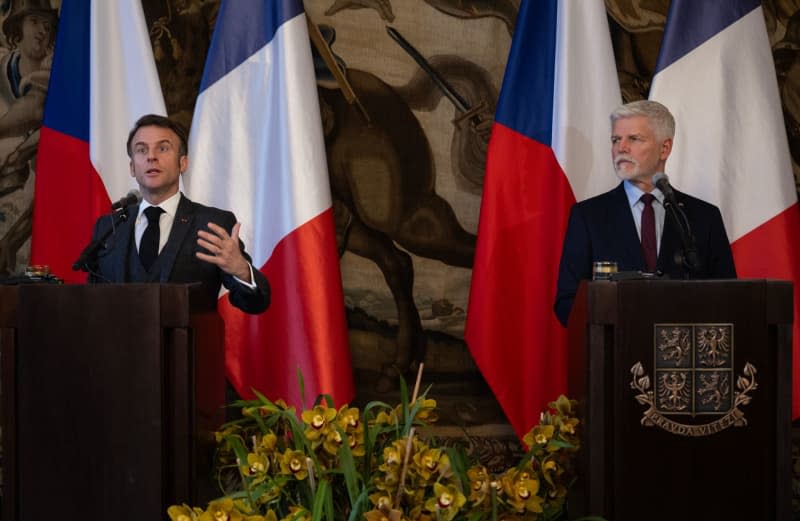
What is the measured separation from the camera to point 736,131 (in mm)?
3850

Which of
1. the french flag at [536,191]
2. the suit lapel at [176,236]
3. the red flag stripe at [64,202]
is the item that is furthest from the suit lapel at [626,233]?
the red flag stripe at [64,202]

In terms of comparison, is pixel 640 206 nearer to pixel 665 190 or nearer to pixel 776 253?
pixel 665 190

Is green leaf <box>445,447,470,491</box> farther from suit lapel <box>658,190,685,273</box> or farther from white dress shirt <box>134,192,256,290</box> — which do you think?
white dress shirt <box>134,192,256,290</box>

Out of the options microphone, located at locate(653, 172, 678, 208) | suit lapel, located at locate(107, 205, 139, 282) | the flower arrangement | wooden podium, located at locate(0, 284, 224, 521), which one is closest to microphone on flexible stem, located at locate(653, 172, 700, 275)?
microphone, located at locate(653, 172, 678, 208)

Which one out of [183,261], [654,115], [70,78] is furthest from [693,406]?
[70,78]

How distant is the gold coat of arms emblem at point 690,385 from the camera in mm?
2270

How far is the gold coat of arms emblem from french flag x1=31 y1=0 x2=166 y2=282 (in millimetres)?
2494

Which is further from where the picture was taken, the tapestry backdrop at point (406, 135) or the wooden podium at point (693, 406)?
the tapestry backdrop at point (406, 135)

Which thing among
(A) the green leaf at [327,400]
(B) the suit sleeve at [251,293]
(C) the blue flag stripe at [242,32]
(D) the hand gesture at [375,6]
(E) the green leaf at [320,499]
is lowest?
(E) the green leaf at [320,499]

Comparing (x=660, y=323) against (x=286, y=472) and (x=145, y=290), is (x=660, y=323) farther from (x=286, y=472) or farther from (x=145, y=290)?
(x=145, y=290)

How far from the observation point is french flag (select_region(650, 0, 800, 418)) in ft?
12.5

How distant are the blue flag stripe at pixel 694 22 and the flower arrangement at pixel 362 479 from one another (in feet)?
7.39

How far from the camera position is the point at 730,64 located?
3893mm

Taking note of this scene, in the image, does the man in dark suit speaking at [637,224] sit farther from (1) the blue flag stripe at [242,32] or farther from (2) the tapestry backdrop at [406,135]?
(1) the blue flag stripe at [242,32]
